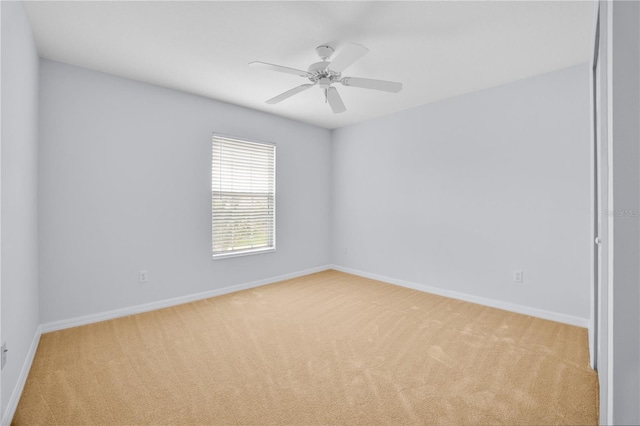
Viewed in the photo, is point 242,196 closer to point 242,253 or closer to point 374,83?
point 242,253

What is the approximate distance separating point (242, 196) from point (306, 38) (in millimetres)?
2409

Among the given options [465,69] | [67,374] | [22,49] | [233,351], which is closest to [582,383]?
[233,351]

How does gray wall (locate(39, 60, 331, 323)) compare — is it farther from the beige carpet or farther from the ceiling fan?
the ceiling fan

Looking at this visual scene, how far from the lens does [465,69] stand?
3027 mm

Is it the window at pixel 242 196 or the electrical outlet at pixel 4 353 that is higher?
the window at pixel 242 196

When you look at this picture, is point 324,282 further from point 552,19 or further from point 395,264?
point 552,19

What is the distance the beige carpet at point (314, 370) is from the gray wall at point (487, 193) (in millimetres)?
570

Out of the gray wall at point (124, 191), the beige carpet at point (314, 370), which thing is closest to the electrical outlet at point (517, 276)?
the beige carpet at point (314, 370)

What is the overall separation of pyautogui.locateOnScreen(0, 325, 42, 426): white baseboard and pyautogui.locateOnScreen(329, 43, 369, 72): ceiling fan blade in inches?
118

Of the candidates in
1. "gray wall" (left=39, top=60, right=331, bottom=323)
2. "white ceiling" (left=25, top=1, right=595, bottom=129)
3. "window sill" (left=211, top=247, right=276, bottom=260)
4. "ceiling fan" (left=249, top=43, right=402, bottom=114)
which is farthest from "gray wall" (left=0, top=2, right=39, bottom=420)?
"window sill" (left=211, top=247, right=276, bottom=260)

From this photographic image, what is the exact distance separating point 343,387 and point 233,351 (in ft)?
3.30

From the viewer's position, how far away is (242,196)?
427cm

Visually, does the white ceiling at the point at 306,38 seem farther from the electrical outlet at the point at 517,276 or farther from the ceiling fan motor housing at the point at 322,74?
the electrical outlet at the point at 517,276

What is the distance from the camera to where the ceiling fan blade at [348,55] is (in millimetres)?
2059
